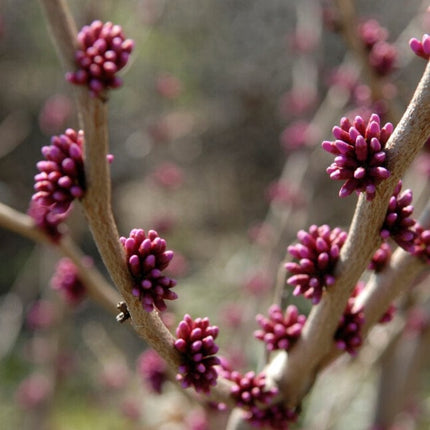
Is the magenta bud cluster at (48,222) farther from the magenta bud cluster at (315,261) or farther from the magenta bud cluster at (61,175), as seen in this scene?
the magenta bud cluster at (315,261)

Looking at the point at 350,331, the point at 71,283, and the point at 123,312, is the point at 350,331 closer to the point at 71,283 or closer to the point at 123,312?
the point at 123,312

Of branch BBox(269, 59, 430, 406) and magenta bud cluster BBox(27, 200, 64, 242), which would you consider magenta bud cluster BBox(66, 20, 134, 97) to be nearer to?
magenta bud cluster BBox(27, 200, 64, 242)

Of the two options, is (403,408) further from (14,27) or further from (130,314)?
(14,27)

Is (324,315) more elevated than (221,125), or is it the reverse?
(221,125)

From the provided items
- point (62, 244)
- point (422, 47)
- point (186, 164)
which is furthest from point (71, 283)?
point (186, 164)

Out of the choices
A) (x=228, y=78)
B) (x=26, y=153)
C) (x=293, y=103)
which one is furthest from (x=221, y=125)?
(x=293, y=103)

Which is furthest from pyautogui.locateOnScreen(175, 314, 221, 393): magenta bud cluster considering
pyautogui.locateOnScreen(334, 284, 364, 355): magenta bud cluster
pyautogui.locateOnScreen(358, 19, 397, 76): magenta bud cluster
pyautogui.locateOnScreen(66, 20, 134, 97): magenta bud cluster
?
pyautogui.locateOnScreen(358, 19, 397, 76): magenta bud cluster
